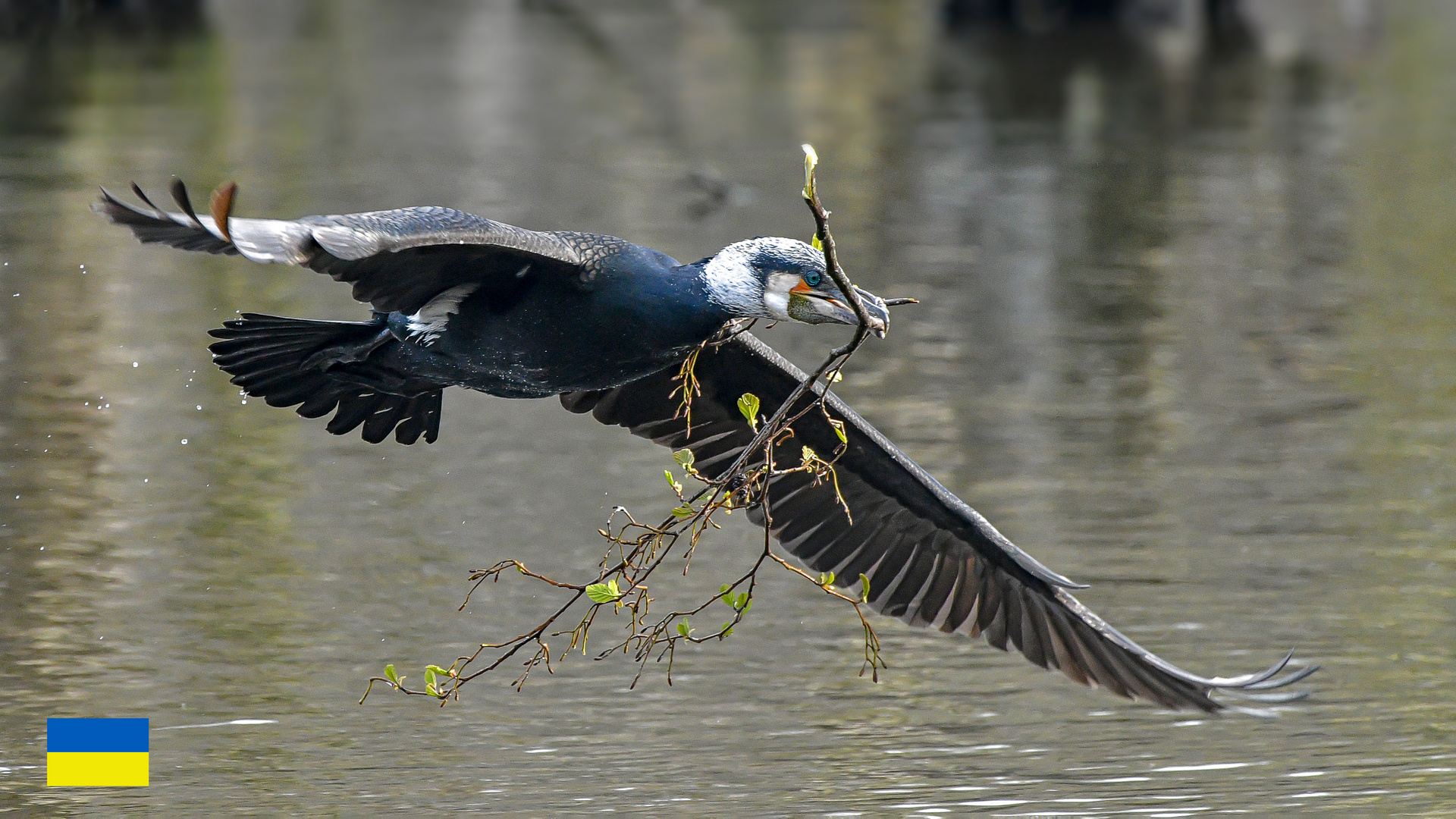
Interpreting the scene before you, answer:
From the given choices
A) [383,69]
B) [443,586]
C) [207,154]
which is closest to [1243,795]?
[443,586]

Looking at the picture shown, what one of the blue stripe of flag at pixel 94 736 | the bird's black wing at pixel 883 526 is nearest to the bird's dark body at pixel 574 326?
the bird's black wing at pixel 883 526

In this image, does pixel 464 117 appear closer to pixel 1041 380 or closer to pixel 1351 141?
pixel 1351 141

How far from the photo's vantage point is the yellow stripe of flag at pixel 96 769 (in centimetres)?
565

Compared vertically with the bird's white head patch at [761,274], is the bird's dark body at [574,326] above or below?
below

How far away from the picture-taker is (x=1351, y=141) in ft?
65.4

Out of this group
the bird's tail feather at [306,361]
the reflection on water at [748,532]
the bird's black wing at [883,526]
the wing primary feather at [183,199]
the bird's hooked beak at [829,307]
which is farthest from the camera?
the bird's black wing at [883,526]

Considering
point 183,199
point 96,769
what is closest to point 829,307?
point 183,199

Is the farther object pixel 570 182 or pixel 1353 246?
pixel 570 182

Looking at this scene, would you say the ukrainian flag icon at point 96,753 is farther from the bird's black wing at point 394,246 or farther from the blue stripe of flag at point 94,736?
the bird's black wing at point 394,246

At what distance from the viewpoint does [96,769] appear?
5688 millimetres

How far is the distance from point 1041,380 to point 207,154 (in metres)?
9.66

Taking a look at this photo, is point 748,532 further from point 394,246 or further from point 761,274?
point 394,246

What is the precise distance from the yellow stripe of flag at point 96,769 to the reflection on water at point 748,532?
8 centimetres

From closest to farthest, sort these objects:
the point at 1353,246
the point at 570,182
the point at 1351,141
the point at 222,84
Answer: the point at 1353,246
the point at 570,182
the point at 1351,141
the point at 222,84
